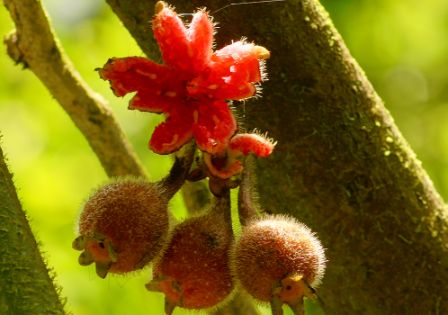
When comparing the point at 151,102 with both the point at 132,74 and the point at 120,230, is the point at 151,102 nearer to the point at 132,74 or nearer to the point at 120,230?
the point at 132,74

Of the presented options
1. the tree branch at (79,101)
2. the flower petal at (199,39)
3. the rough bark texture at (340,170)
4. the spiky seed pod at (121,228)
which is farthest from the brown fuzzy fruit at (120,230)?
the tree branch at (79,101)

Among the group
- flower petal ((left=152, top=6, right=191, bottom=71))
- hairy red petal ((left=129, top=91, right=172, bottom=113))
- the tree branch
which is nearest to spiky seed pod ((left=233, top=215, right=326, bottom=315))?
hairy red petal ((left=129, top=91, right=172, bottom=113))

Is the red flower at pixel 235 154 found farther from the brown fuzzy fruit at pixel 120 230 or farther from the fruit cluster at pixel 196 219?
the brown fuzzy fruit at pixel 120 230

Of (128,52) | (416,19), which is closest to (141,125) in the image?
(128,52)

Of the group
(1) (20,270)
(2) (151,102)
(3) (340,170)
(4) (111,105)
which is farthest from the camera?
(4) (111,105)


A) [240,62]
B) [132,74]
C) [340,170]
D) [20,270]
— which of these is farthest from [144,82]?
[340,170]
